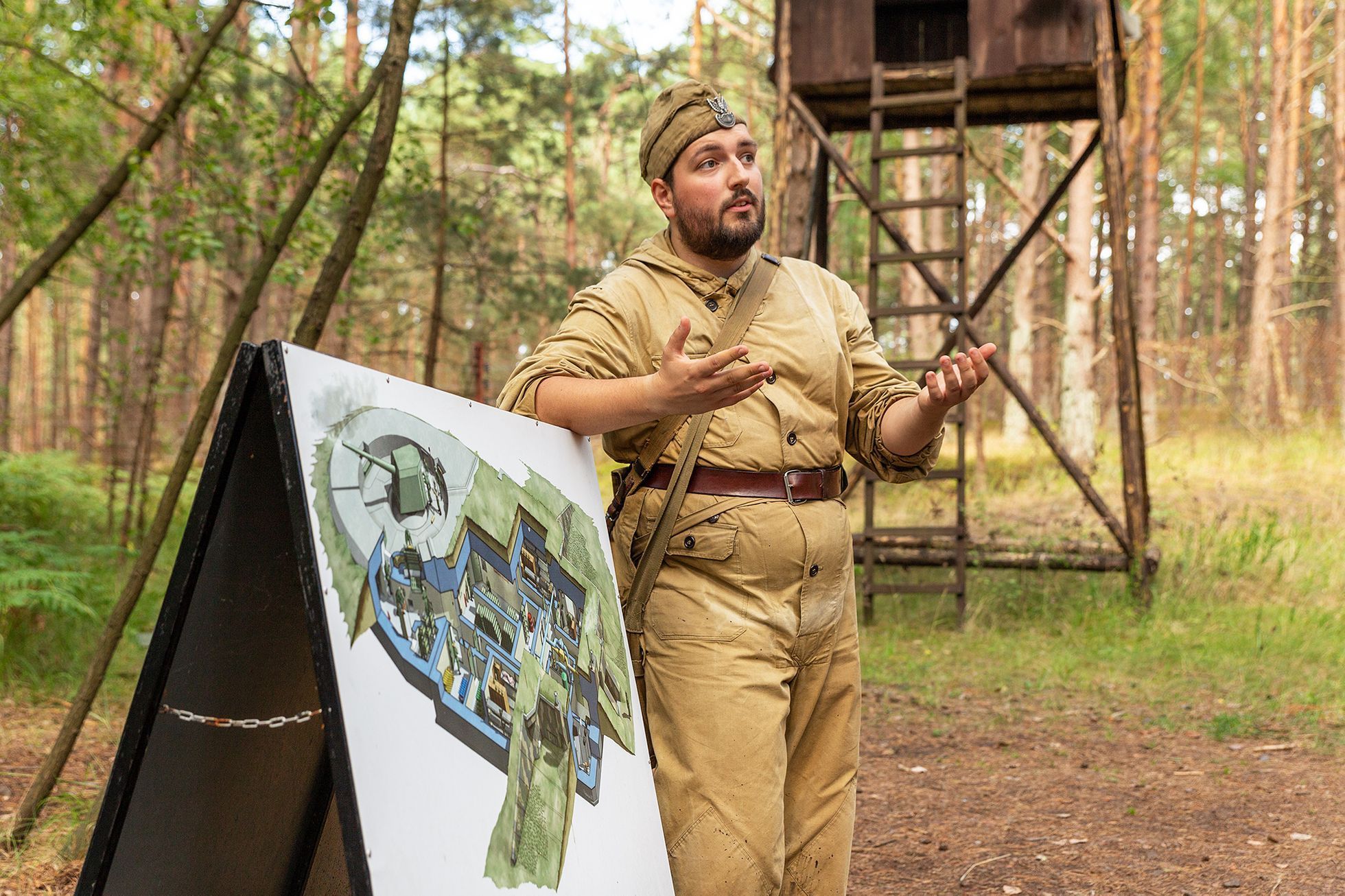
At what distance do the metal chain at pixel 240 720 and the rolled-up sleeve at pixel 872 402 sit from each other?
1412 millimetres

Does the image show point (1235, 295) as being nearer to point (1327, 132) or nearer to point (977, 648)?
point (1327, 132)

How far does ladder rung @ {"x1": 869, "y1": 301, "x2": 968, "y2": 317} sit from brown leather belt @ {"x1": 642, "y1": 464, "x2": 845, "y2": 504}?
17.4 feet

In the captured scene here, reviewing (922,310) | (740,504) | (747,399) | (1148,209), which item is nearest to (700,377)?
(747,399)

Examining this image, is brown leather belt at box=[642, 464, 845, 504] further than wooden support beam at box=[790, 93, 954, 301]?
No

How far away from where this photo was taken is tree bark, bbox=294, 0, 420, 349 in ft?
12.6

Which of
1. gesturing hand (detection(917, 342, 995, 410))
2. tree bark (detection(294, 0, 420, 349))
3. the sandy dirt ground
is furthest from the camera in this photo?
the sandy dirt ground

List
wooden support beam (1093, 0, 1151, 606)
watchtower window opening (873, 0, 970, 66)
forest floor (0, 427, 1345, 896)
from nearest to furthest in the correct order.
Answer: forest floor (0, 427, 1345, 896) < wooden support beam (1093, 0, 1151, 606) < watchtower window opening (873, 0, 970, 66)

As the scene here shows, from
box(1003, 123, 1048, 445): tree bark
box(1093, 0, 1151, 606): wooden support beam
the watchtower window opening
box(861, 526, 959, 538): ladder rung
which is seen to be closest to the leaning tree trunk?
box(861, 526, 959, 538): ladder rung

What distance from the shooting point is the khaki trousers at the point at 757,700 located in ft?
7.97

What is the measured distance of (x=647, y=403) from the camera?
222 cm

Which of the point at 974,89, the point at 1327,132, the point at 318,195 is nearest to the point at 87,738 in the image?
the point at 974,89

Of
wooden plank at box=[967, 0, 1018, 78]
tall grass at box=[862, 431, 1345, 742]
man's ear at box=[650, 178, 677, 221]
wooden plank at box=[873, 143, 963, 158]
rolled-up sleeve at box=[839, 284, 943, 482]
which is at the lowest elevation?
tall grass at box=[862, 431, 1345, 742]

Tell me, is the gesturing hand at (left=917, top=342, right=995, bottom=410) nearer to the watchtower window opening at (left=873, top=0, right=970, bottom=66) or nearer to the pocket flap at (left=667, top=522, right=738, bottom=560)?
the pocket flap at (left=667, top=522, right=738, bottom=560)

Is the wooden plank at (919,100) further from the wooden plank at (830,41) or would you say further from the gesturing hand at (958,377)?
the gesturing hand at (958,377)
